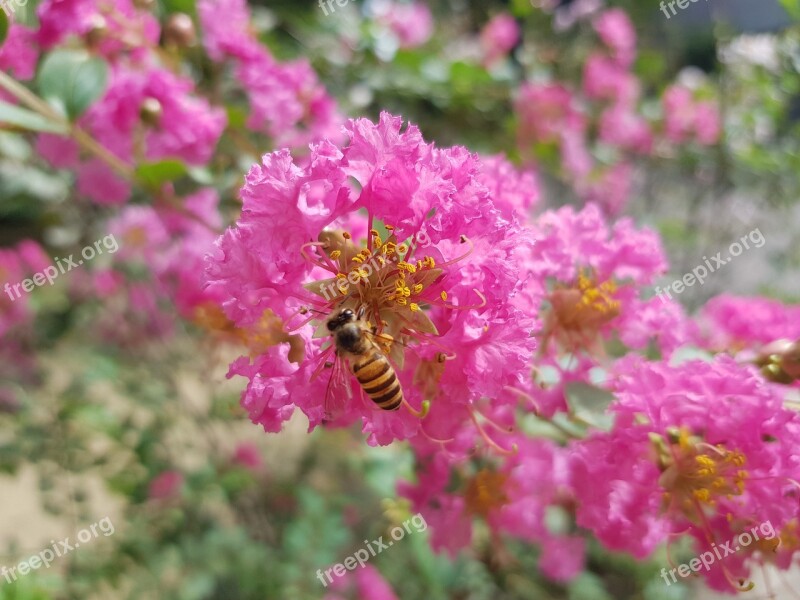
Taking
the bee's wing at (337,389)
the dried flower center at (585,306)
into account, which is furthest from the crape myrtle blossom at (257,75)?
the bee's wing at (337,389)

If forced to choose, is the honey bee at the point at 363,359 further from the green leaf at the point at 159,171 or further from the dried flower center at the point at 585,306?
the green leaf at the point at 159,171

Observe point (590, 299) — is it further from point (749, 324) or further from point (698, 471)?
point (749, 324)

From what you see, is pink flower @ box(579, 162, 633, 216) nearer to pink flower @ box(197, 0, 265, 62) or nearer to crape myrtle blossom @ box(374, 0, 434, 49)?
crape myrtle blossom @ box(374, 0, 434, 49)

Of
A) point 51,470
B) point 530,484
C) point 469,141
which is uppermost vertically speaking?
point 469,141

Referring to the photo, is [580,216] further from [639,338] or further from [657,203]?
[657,203]

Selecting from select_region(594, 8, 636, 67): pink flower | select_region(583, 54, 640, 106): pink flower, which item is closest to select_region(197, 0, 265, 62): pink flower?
select_region(583, 54, 640, 106): pink flower

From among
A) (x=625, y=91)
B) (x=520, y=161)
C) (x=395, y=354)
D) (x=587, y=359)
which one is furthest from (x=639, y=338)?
(x=625, y=91)
